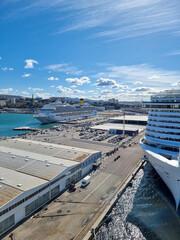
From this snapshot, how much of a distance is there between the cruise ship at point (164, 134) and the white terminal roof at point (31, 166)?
488 inches

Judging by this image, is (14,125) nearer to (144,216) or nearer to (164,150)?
(164,150)

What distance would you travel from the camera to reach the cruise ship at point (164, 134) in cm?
2352

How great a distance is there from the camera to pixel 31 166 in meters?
27.3

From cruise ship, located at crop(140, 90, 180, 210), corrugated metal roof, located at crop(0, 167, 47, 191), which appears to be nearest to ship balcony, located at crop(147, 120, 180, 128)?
cruise ship, located at crop(140, 90, 180, 210)

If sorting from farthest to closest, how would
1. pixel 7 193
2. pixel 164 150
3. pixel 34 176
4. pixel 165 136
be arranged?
pixel 165 136 < pixel 164 150 < pixel 34 176 < pixel 7 193

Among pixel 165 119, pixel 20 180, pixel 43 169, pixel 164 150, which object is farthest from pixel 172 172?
pixel 20 180

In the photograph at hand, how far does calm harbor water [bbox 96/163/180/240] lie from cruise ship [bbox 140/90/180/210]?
2595 mm

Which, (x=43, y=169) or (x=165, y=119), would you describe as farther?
(x=165, y=119)

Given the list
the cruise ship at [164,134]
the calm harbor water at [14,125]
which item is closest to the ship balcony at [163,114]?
the cruise ship at [164,134]

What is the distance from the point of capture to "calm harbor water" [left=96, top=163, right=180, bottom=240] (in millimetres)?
18109

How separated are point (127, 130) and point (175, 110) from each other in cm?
3959

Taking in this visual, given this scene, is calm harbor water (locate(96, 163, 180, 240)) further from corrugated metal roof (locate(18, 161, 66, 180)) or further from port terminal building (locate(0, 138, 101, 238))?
corrugated metal roof (locate(18, 161, 66, 180))

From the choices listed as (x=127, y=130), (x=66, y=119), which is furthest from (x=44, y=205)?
(x=66, y=119)

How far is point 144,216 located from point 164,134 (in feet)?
43.0
